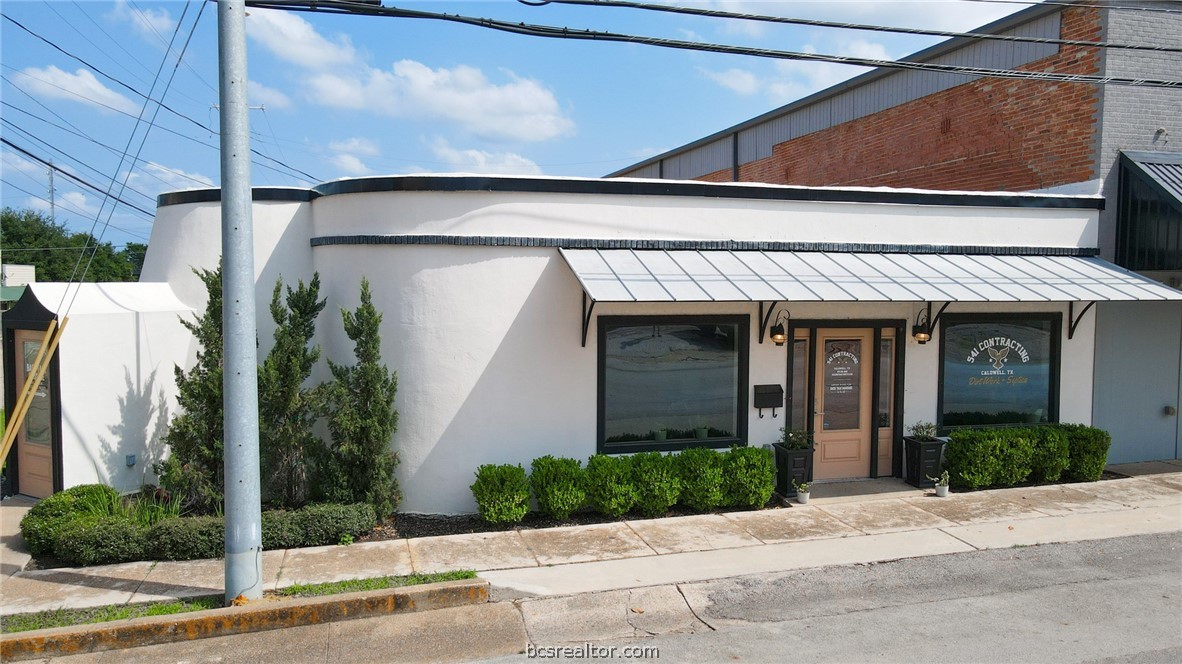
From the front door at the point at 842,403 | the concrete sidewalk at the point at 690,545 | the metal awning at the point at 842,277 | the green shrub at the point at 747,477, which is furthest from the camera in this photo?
the front door at the point at 842,403

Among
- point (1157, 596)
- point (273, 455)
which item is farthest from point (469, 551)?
point (1157, 596)

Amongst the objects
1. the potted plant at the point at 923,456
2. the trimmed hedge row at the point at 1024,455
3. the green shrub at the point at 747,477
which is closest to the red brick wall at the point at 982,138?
the trimmed hedge row at the point at 1024,455

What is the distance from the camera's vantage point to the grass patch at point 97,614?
20.6 feet

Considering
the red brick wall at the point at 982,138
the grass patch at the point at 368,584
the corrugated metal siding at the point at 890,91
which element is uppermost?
the corrugated metal siding at the point at 890,91

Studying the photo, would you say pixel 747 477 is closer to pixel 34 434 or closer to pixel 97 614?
pixel 97 614

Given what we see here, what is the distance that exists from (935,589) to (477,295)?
19.2 feet

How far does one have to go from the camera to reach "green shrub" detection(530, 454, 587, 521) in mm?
9062

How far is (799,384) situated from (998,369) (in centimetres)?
324

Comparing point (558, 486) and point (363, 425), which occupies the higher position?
point (363, 425)

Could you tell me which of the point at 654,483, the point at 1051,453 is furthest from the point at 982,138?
the point at 654,483

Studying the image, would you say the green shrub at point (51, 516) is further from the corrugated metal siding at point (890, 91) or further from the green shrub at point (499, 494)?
the corrugated metal siding at point (890, 91)

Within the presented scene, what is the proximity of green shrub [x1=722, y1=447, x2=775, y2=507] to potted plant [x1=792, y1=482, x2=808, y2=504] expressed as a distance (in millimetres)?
472

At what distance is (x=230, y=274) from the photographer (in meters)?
6.69

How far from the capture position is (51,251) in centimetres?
4559
